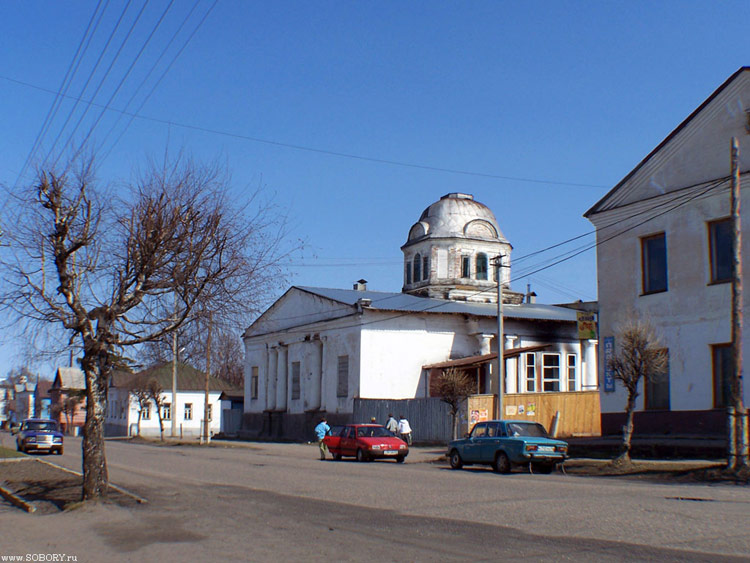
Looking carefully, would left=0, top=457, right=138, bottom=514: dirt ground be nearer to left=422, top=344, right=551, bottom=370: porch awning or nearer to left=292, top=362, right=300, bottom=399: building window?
left=422, top=344, right=551, bottom=370: porch awning

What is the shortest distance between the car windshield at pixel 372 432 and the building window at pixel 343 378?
15578 millimetres

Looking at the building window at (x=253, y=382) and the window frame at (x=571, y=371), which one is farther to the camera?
the building window at (x=253, y=382)

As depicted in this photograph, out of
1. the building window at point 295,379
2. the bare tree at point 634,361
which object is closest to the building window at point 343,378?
the building window at point 295,379

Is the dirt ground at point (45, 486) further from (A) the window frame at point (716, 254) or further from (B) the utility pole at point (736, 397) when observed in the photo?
(A) the window frame at point (716, 254)

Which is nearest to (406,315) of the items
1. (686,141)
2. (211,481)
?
(686,141)

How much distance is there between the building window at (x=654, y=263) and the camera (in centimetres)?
2703

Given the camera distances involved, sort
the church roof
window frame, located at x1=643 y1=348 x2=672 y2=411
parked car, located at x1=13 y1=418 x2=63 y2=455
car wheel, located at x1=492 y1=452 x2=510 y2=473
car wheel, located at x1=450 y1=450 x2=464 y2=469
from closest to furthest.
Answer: car wheel, located at x1=492 y1=452 x2=510 y2=473, car wheel, located at x1=450 y1=450 x2=464 y2=469, window frame, located at x1=643 y1=348 x2=672 y2=411, parked car, located at x1=13 y1=418 x2=63 y2=455, the church roof

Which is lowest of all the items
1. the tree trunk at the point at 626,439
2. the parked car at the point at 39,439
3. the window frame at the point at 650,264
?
the parked car at the point at 39,439

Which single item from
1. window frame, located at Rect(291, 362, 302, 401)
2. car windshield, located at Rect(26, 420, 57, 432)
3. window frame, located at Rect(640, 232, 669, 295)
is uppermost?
window frame, located at Rect(640, 232, 669, 295)

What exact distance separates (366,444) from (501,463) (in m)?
7.59

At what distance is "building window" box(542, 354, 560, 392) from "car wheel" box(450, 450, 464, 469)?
21919 mm

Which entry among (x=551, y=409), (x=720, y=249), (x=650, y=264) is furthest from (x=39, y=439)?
(x=720, y=249)

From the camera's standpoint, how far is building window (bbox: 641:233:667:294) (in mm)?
27031

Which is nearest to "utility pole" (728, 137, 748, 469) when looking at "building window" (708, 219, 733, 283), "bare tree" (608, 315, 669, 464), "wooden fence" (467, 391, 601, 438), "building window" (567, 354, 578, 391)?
"bare tree" (608, 315, 669, 464)
